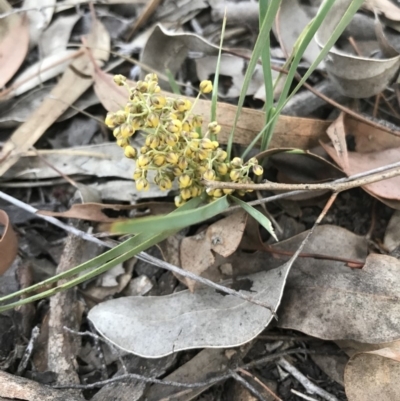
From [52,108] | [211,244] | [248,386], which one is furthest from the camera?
[52,108]

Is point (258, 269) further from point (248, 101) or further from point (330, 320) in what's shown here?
point (248, 101)

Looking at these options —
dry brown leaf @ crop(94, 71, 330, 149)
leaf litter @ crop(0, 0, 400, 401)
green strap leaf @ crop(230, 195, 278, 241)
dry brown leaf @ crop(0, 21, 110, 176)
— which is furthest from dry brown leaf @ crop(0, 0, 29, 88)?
green strap leaf @ crop(230, 195, 278, 241)

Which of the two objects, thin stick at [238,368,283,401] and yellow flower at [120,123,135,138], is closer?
yellow flower at [120,123,135,138]

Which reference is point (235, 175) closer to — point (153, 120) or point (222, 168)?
point (222, 168)

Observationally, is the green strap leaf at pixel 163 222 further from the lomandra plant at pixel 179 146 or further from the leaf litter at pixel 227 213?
the leaf litter at pixel 227 213

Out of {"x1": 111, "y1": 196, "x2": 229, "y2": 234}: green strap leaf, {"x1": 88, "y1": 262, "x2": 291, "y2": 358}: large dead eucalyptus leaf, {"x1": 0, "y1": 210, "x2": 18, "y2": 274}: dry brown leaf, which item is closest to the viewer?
{"x1": 111, "y1": 196, "x2": 229, "y2": 234}: green strap leaf

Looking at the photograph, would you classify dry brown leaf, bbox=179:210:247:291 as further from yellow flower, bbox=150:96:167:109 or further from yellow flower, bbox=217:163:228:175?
yellow flower, bbox=150:96:167:109

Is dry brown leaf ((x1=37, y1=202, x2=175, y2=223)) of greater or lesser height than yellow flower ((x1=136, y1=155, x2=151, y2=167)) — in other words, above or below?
below

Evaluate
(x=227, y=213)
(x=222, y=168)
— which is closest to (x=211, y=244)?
(x=227, y=213)
